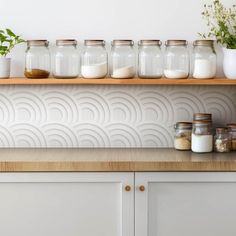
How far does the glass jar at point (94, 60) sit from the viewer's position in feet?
11.6

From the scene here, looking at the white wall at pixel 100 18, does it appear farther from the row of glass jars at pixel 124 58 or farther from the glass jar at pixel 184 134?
the glass jar at pixel 184 134

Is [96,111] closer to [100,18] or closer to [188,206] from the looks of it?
[100,18]

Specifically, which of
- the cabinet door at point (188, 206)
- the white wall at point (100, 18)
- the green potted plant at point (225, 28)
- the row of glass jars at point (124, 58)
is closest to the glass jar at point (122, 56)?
the row of glass jars at point (124, 58)

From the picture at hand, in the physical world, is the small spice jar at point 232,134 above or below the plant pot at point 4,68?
below

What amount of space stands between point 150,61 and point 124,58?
0.14 metres

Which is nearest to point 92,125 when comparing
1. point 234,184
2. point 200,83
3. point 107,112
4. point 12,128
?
point 107,112

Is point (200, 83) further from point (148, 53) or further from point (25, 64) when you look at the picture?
point (25, 64)

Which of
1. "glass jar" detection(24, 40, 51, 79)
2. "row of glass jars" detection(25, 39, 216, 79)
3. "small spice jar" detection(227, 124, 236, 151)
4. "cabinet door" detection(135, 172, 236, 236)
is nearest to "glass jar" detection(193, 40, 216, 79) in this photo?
"row of glass jars" detection(25, 39, 216, 79)

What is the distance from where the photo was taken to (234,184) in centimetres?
330

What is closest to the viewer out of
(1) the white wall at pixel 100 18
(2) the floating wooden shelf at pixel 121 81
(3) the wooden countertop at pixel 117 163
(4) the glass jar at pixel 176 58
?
(3) the wooden countertop at pixel 117 163

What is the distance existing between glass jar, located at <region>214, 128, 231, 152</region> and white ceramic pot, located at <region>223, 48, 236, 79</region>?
0.99ft

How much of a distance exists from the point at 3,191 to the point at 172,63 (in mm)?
1148

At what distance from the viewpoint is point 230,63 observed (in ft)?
11.8

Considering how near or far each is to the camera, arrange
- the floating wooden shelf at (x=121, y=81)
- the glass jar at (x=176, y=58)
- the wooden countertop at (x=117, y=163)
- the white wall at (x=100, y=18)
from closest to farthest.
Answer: the wooden countertop at (x=117, y=163)
the floating wooden shelf at (x=121, y=81)
the glass jar at (x=176, y=58)
the white wall at (x=100, y=18)
